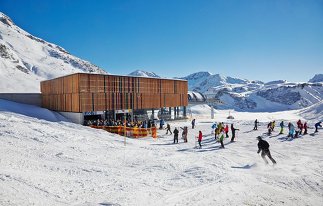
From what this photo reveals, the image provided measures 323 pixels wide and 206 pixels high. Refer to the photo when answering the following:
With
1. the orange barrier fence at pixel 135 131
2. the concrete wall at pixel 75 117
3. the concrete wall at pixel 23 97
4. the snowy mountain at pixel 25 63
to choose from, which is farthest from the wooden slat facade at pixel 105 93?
the snowy mountain at pixel 25 63

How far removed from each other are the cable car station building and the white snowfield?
17.1 metres

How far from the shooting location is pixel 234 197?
306 inches

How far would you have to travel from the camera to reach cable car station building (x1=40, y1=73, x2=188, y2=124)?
32750mm

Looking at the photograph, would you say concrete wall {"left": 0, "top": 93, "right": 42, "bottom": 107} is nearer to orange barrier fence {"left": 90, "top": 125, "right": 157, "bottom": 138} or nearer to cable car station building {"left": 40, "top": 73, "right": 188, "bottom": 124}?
cable car station building {"left": 40, "top": 73, "right": 188, "bottom": 124}

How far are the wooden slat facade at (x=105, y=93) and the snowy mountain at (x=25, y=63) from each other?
157 feet

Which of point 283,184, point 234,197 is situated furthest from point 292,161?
point 234,197

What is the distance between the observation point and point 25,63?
11844 cm

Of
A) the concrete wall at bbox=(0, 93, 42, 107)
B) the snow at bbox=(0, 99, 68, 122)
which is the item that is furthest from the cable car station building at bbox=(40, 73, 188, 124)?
the snow at bbox=(0, 99, 68, 122)

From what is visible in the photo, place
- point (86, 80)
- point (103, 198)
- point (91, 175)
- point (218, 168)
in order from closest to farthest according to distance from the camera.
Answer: point (103, 198) → point (91, 175) → point (218, 168) → point (86, 80)

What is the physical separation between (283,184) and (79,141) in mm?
12707

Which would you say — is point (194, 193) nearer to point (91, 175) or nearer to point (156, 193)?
point (156, 193)

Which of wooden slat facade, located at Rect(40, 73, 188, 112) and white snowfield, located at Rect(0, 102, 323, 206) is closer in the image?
white snowfield, located at Rect(0, 102, 323, 206)

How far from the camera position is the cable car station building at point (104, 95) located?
107 feet

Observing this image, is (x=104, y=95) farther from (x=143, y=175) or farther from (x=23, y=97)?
(x=143, y=175)
